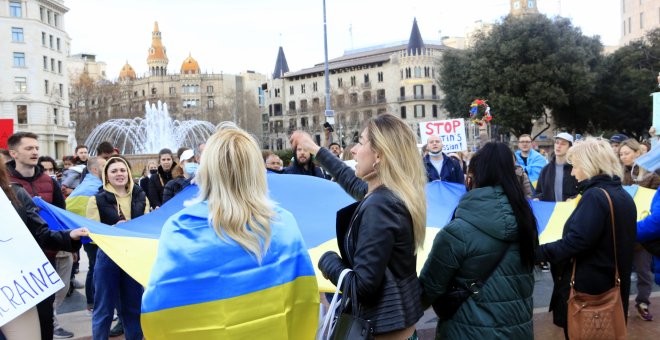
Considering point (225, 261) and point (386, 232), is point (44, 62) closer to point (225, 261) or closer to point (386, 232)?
point (225, 261)

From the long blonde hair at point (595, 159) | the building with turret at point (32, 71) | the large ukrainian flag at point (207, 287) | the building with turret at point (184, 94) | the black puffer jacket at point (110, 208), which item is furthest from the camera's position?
the building with turret at point (184, 94)

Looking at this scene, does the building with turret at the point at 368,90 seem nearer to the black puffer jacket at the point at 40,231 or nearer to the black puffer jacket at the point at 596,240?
the black puffer jacket at the point at 40,231

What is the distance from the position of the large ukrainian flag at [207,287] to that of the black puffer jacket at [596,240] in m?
2.20

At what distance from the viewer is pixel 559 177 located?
27.4 ft

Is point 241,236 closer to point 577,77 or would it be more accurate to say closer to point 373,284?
point 373,284

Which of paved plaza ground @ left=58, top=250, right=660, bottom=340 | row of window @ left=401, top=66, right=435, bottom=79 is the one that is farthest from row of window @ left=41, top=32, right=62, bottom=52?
paved plaza ground @ left=58, top=250, right=660, bottom=340

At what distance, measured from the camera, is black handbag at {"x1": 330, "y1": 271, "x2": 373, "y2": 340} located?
2.74 m

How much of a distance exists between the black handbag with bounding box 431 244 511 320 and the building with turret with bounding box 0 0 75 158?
73.1m

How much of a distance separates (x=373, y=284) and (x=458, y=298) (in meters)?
0.65

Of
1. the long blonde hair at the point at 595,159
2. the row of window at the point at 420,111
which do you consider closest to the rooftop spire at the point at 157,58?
the row of window at the point at 420,111

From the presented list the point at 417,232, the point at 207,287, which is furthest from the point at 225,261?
the point at 417,232

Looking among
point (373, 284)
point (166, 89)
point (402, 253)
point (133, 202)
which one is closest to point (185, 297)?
point (373, 284)

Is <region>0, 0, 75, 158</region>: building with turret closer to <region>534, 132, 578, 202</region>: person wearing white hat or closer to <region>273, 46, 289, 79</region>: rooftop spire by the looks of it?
<region>273, 46, 289, 79</region>: rooftop spire

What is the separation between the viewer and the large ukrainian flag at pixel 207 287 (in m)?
2.61
